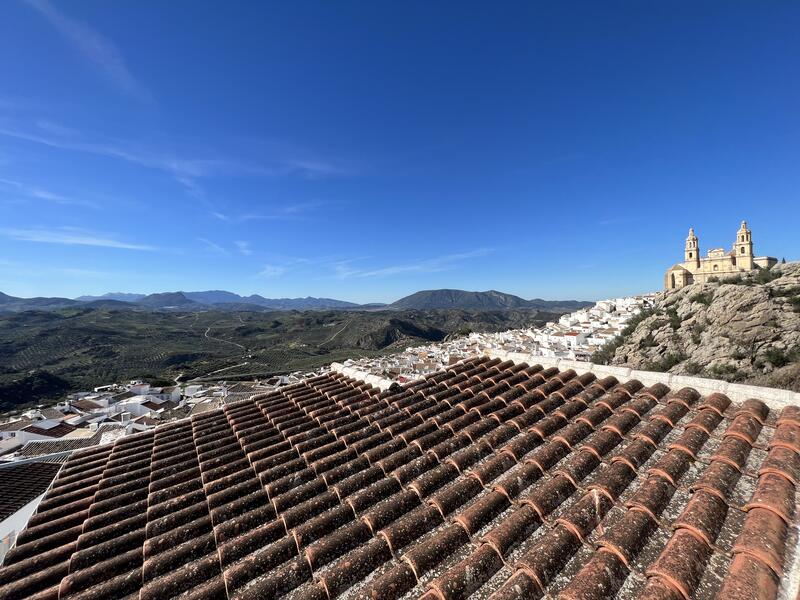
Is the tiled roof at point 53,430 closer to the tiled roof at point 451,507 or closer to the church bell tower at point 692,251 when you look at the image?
the tiled roof at point 451,507

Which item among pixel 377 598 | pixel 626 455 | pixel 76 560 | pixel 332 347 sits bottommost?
pixel 332 347

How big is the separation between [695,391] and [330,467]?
17.0 feet

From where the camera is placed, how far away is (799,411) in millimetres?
3855

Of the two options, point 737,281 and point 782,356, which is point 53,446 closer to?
point 782,356

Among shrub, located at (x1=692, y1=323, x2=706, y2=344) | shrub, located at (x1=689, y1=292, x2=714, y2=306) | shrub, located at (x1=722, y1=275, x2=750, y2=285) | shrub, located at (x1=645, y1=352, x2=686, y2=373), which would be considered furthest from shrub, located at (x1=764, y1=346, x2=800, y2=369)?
shrub, located at (x1=722, y1=275, x2=750, y2=285)

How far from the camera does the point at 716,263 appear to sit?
49938 mm

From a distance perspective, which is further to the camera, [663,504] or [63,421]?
[63,421]

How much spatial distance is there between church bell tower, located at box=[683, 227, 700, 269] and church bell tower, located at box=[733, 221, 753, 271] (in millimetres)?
5607

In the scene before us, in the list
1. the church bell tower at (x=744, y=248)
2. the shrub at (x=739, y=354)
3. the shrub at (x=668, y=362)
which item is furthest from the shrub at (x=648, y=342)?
the church bell tower at (x=744, y=248)

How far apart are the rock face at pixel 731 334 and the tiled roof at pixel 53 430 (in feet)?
160

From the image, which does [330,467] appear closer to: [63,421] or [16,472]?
[16,472]

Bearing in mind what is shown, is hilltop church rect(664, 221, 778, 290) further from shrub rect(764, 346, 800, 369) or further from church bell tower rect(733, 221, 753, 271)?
shrub rect(764, 346, 800, 369)

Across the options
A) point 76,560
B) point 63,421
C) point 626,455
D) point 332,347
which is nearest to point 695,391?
point 626,455

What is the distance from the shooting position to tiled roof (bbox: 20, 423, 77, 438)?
26.7 m
